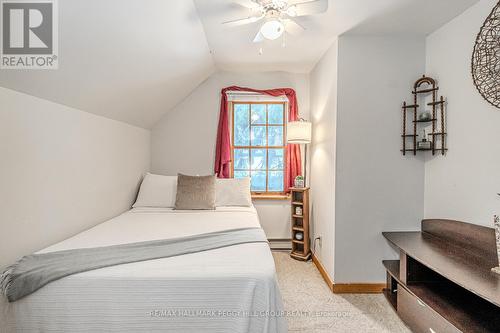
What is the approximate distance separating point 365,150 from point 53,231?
9.01ft

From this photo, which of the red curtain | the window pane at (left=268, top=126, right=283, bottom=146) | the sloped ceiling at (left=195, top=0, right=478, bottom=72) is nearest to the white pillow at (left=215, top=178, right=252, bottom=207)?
the red curtain

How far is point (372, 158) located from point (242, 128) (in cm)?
187

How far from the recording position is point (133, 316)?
132cm

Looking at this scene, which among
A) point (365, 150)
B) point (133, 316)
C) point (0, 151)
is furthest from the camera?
point (365, 150)

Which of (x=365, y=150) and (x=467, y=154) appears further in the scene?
(x=365, y=150)

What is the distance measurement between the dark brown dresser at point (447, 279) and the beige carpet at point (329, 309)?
0.14m

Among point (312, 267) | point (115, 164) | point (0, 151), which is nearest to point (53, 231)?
point (0, 151)

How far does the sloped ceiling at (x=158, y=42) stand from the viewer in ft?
5.24

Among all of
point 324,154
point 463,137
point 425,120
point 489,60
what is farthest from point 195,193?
point 489,60

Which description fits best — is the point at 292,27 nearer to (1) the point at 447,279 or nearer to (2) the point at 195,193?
(2) the point at 195,193

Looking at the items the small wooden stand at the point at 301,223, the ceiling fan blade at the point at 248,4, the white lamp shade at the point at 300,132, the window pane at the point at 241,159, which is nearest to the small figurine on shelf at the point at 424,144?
A: the white lamp shade at the point at 300,132

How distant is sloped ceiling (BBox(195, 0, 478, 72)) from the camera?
6.70 ft

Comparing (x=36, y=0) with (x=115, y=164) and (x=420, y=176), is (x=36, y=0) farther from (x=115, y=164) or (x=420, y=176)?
(x=420, y=176)

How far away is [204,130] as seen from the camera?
12.1 ft
